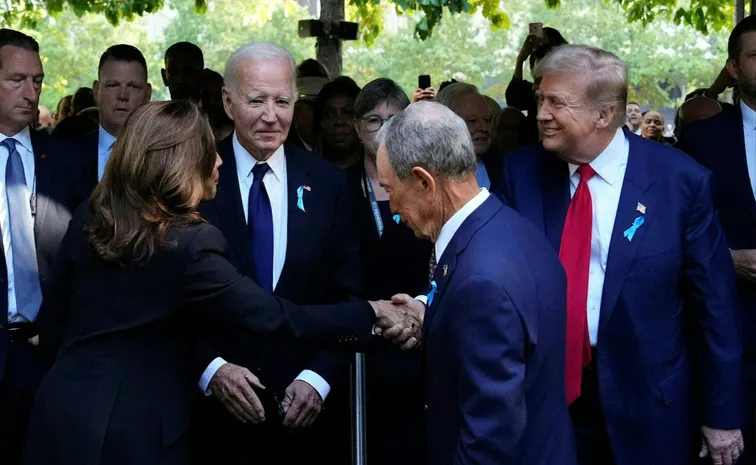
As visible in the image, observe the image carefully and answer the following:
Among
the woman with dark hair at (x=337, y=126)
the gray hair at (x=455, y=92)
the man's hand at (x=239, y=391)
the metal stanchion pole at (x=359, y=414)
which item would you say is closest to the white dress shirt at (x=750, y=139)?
the gray hair at (x=455, y=92)

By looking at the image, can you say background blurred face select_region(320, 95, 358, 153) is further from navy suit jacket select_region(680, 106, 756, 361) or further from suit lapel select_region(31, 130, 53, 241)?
navy suit jacket select_region(680, 106, 756, 361)

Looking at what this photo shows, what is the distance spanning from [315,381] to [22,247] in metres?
1.49

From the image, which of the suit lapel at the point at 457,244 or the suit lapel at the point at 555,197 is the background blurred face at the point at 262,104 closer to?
the suit lapel at the point at 555,197

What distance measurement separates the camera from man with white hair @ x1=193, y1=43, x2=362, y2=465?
14.3ft

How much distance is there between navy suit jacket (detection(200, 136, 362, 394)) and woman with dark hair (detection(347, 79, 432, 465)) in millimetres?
431

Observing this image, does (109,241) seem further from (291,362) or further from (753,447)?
(753,447)

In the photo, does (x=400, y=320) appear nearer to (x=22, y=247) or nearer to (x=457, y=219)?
(x=457, y=219)

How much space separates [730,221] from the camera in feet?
16.6

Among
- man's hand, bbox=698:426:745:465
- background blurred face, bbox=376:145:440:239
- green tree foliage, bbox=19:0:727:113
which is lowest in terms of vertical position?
green tree foliage, bbox=19:0:727:113

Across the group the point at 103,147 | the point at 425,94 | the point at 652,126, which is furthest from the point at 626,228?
the point at 652,126

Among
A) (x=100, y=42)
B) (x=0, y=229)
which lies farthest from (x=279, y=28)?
(x=0, y=229)

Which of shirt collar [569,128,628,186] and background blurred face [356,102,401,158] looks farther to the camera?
background blurred face [356,102,401,158]

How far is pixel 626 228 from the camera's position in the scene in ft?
13.4

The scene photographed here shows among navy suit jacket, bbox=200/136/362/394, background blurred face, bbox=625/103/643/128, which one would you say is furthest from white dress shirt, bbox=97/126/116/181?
background blurred face, bbox=625/103/643/128
